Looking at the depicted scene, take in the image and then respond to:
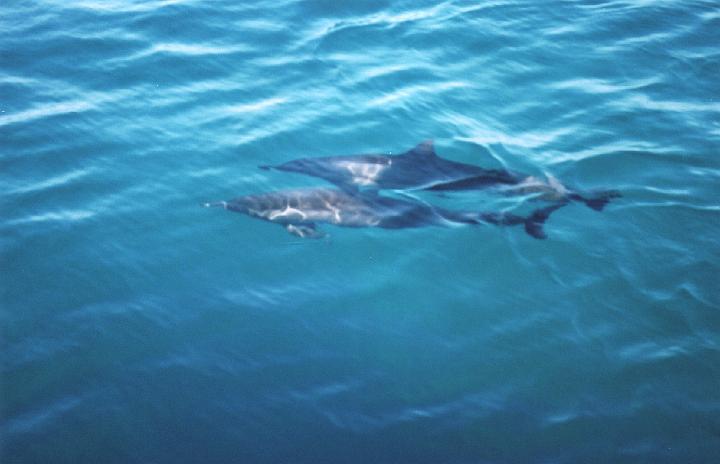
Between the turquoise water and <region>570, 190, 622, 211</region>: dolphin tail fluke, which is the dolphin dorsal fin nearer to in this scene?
the turquoise water

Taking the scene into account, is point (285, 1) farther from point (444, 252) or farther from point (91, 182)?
point (444, 252)

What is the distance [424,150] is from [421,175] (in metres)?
0.47

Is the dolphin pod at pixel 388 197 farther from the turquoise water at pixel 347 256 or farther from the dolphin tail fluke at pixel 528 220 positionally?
the turquoise water at pixel 347 256

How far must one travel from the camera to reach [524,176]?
10.6 metres

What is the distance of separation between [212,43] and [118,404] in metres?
9.90

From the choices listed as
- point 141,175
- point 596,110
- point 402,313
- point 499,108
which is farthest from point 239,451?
point 596,110

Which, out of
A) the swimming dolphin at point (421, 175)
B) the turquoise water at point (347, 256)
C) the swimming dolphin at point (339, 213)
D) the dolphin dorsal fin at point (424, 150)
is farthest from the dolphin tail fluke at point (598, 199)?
the dolphin dorsal fin at point (424, 150)

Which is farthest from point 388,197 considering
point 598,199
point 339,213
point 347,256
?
point 598,199

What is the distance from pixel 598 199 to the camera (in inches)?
399

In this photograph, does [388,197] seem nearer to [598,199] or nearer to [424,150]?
[424,150]

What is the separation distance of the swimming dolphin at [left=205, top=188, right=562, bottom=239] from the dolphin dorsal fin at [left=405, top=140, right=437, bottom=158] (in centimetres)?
116

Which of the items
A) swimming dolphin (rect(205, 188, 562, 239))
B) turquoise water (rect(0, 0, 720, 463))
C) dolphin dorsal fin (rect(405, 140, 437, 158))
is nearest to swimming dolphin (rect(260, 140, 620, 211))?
dolphin dorsal fin (rect(405, 140, 437, 158))

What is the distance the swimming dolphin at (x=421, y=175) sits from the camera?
10.4 metres

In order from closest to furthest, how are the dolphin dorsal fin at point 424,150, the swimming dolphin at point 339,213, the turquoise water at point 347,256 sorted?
the turquoise water at point 347,256 → the swimming dolphin at point 339,213 → the dolphin dorsal fin at point 424,150
